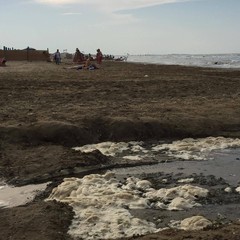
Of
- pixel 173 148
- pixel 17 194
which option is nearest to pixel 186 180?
pixel 173 148

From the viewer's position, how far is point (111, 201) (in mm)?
6758

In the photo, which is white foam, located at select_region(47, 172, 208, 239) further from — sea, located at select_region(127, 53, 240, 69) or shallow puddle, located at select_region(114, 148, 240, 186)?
sea, located at select_region(127, 53, 240, 69)

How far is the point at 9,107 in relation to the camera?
44.9 ft

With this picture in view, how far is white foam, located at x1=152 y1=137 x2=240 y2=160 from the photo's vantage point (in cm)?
984

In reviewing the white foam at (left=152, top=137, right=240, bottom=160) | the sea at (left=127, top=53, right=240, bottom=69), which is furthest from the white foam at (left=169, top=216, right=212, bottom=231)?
the sea at (left=127, top=53, right=240, bottom=69)

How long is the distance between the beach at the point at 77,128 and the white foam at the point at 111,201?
0.25m

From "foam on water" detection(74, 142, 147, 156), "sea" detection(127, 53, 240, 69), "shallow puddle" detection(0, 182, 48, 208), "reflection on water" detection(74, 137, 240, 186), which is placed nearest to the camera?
"shallow puddle" detection(0, 182, 48, 208)

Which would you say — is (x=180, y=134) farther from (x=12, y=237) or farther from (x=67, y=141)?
(x=12, y=237)

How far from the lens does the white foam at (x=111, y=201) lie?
5848 mm

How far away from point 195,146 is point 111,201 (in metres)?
4.13

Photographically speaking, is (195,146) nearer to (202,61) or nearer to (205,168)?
(205,168)

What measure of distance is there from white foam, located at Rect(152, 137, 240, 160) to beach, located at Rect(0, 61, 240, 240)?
0.55 meters

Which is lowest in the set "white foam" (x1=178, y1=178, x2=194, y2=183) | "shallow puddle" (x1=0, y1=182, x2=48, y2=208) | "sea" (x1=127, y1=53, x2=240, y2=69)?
"sea" (x1=127, y1=53, x2=240, y2=69)

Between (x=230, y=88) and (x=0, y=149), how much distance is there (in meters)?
13.0
